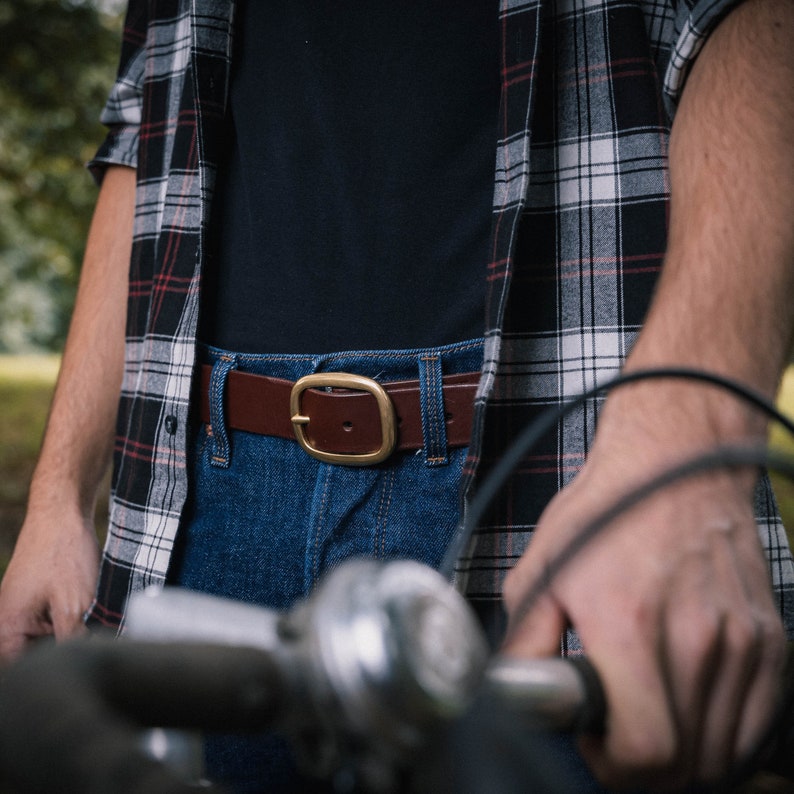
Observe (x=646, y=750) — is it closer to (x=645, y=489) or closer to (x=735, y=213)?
(x=645, y=489)

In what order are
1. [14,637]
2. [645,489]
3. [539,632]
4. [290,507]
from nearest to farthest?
[645,489], [539,632], [290,507], [14,637]

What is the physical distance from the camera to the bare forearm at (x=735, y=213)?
0.77m

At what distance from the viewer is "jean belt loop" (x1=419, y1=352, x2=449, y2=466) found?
1.12 metres

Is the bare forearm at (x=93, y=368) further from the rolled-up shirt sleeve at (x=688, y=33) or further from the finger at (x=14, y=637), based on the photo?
the rolled-up shirt sleeve at (x=688, y=33)

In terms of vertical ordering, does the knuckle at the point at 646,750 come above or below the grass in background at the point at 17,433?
below

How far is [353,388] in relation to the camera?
46.4 inches

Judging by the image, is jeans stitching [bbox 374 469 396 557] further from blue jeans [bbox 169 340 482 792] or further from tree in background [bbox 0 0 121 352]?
tree in background [bbox 0 0 121 352]

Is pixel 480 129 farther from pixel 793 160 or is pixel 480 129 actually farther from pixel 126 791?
pixel 126 791

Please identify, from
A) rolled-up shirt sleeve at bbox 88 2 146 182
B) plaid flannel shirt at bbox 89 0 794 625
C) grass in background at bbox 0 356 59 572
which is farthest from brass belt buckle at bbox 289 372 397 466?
grass in background at bbox 0 356 59 572

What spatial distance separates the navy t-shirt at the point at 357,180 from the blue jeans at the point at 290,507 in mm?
48

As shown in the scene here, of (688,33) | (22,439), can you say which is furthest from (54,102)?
(688,33)

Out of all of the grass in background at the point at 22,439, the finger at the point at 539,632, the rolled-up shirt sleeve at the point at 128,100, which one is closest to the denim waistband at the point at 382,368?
the finger at the point at 539,632

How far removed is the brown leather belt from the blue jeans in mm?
21

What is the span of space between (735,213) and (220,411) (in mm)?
858
